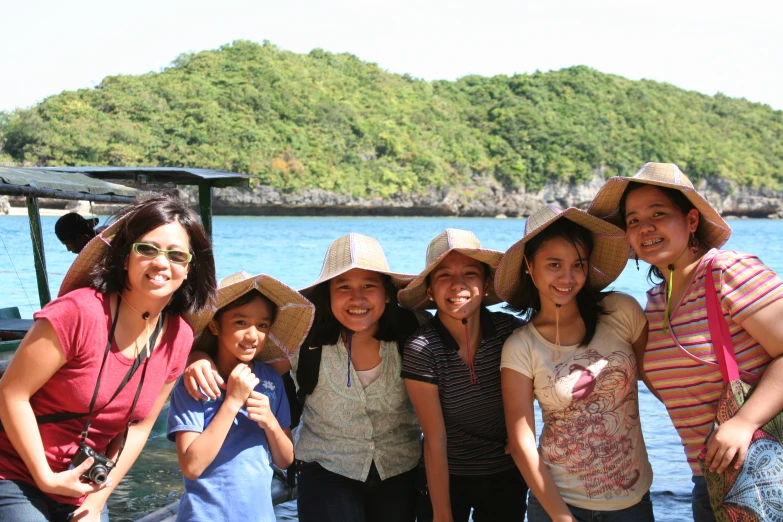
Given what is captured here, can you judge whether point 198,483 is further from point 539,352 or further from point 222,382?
point 539,352

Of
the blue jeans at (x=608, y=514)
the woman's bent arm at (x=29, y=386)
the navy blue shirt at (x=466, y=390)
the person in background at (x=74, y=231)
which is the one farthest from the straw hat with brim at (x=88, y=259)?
the person in background at (x=74, y=231)

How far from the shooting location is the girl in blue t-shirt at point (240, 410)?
266cm

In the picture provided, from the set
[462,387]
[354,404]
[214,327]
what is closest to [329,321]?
[354,404]

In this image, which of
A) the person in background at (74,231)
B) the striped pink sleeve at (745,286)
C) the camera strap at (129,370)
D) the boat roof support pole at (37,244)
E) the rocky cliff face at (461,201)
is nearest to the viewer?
the camera strap at (129,370)

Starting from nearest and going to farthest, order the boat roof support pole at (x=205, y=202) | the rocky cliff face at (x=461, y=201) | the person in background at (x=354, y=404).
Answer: the person in background at (x=354, y=404) → the boat roof support pole at (x=205, y=202) → the rocky cliff face at (x=461, y=201)

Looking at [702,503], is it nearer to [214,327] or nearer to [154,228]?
[214,327]

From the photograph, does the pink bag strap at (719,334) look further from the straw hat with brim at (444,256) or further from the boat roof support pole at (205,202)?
the boat roof support pole at (205,202)

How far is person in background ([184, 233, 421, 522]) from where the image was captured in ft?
9.93

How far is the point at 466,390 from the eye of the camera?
9.82 feet

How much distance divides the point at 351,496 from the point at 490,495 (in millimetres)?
532

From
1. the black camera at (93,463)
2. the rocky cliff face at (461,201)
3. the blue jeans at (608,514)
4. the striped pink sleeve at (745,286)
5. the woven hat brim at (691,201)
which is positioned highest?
the woven hat brim at (691,201)

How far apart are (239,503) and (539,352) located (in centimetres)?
112

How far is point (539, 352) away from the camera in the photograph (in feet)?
9.20

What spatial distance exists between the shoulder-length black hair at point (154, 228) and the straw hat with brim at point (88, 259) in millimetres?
19
